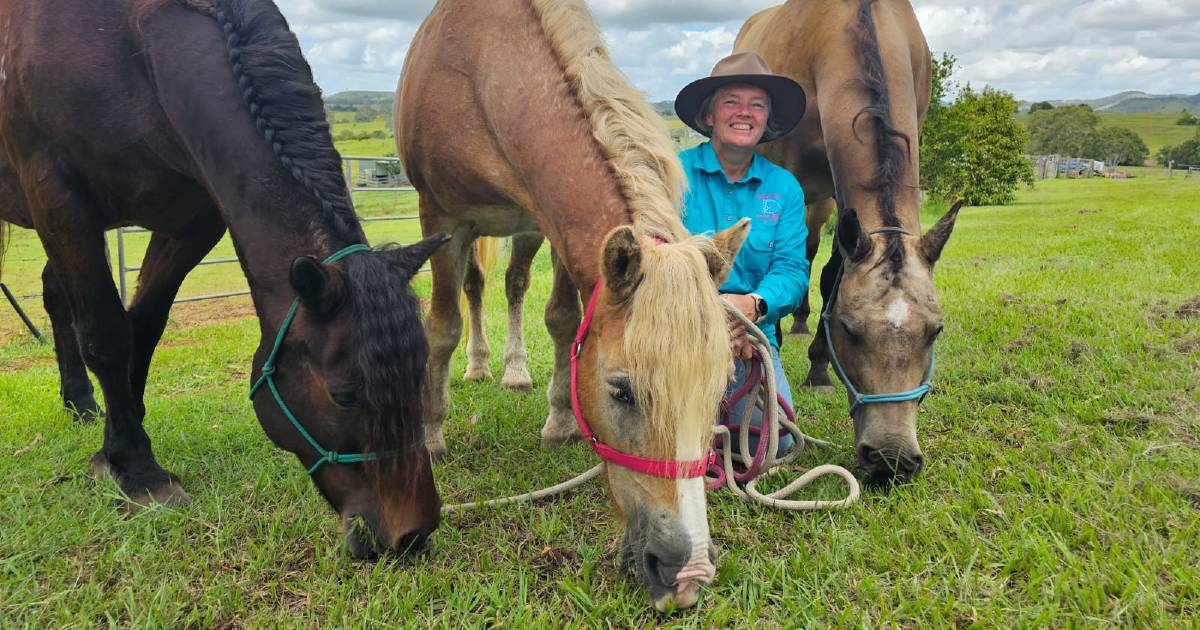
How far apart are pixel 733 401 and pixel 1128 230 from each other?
1259 centimetres

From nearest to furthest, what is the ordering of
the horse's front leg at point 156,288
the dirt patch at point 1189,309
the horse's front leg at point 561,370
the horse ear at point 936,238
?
1. the horse ear at point 936,238
2. the horse's front leg at point 156,288
3. the horse's front leg at point 561,370
4. the dirt patch at point 1189,309

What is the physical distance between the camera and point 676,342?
1979 millimetres

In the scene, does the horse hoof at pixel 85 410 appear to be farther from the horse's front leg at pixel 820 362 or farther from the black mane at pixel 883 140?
the black mane at pixel 883 140

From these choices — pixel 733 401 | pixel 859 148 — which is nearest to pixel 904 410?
pixel 733 401

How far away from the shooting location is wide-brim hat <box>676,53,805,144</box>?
3770 millimetres

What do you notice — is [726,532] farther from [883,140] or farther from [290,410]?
[883,140]

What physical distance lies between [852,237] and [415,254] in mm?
2078

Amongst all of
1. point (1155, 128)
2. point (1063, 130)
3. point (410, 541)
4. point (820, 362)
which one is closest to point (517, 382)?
point (820, 362)

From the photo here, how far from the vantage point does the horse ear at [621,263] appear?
2.01 metres

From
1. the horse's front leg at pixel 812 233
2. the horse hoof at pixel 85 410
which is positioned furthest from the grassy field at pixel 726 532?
the horse's front leg at pixel 812 233

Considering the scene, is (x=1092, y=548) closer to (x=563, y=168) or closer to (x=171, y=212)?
(x=563, y=168)

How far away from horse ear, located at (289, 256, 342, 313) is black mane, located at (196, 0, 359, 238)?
30 cm

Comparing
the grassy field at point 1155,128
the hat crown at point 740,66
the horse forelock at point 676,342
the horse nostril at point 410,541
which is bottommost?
the horse nostril at point 410,541

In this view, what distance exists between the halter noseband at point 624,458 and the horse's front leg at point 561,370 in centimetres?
153
